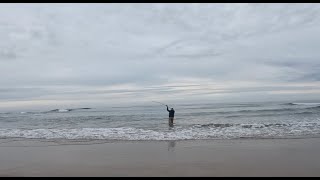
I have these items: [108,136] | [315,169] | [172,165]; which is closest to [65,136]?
[108,136]

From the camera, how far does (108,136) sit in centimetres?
1309

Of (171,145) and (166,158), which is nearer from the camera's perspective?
(166,158)

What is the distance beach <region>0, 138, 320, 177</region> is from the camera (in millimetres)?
6695

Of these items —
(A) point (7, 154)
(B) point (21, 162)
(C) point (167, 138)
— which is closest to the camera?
(B) point (21, 162)

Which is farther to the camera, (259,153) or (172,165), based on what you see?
(259,153)

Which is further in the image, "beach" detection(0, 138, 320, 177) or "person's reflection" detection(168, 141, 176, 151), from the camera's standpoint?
"person's reflection" detection(168, 141, 176, 151)

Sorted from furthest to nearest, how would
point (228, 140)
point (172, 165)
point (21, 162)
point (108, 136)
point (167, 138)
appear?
point (108, 136), point (167, 138), point (228, 140), point (21, 162), point (172, 165)

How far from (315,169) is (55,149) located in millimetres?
7505

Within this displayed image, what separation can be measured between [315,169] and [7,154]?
8.36 m

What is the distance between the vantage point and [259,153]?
8453 millimetres

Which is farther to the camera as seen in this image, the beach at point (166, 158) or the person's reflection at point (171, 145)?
the person's reflection at point (171, 145)

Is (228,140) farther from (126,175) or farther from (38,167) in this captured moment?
(38,167)

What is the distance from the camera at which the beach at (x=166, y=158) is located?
6695mm

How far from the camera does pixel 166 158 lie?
8.12 meters
